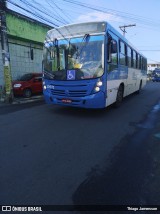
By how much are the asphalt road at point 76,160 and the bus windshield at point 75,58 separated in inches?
63.3

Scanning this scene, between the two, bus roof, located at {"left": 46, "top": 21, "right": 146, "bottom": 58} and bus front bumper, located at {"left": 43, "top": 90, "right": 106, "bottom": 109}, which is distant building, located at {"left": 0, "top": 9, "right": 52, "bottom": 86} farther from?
bus front bumper, located at {"left": 43, "top": 90, "right": 106, "bottom": 109}

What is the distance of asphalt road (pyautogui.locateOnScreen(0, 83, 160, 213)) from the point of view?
10.8 feet

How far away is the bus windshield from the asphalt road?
5.27 ft

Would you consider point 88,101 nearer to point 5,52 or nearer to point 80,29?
point 80,29

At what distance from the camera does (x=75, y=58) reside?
7926 mm

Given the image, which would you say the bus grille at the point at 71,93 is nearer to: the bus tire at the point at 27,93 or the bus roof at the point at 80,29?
the bus roof at the point at 80,29

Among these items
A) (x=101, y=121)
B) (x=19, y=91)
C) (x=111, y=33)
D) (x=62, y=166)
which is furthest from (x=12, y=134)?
(x=19, y=91)

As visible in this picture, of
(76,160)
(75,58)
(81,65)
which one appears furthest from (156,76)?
(76,160)

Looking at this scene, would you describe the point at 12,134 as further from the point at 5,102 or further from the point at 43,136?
the point at 5,102

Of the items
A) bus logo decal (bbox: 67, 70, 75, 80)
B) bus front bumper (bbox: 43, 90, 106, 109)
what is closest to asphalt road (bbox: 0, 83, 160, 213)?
bus front bumper (bbox: 43, 90, 106, 109)

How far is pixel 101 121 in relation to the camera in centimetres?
774

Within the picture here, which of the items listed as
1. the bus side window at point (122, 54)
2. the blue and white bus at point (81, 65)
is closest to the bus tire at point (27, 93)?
the blue and white bus at point (81, 65)

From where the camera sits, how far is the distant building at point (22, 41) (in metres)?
15.7

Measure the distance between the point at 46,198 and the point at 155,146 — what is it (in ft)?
10.8
